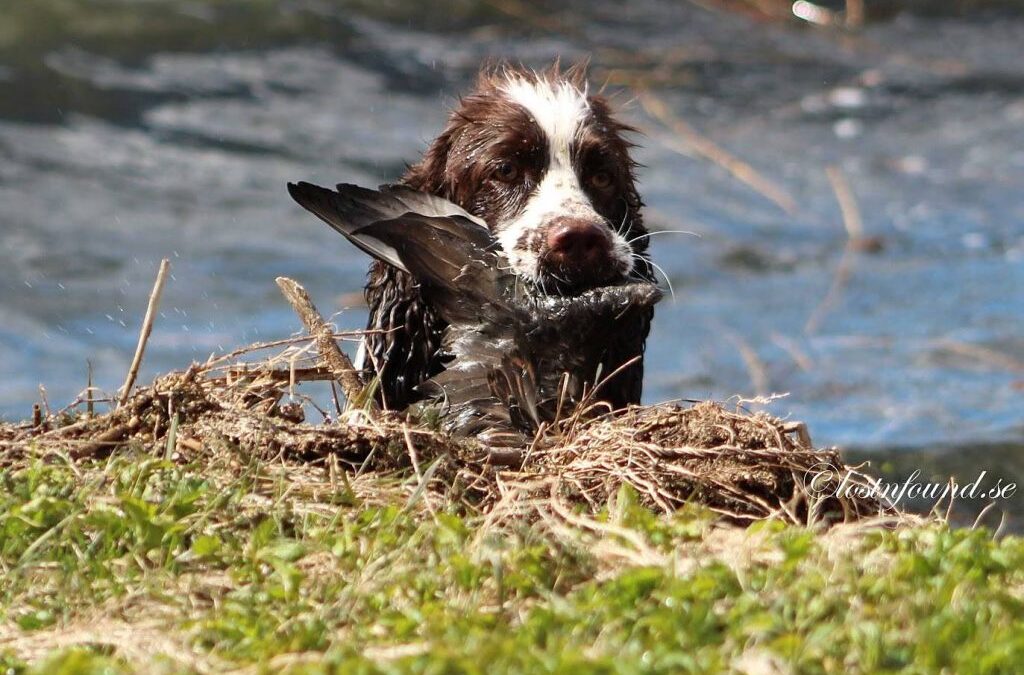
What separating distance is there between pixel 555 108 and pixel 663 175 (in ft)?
30.0

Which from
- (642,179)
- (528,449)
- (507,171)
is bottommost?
(528,449)

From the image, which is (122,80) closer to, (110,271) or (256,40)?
(256,40)

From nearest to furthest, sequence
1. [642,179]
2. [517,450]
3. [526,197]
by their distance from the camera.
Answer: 1. [517,450]
2. [526,197]
3. [642,179]

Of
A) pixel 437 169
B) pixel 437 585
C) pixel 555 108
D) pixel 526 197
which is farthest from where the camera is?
pixel 437 169

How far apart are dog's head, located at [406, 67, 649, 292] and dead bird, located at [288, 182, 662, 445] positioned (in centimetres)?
16

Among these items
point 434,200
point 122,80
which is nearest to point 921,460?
point 434,200

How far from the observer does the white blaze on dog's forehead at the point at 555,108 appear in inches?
237

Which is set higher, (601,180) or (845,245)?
(845,245)

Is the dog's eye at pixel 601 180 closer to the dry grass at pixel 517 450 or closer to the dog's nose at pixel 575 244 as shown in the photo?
the dog's nose at pixel 575 244

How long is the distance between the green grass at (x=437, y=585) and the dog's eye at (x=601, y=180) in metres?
1.79

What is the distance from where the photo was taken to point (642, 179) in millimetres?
14664

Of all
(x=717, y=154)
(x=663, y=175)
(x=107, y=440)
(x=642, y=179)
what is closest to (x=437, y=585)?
(x=107, y=440)

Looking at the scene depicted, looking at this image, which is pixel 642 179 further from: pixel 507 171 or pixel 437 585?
pixel 437 585

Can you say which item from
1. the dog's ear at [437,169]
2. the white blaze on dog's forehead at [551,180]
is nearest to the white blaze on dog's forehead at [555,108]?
the white blaze on dog's forehead at [551,180]
